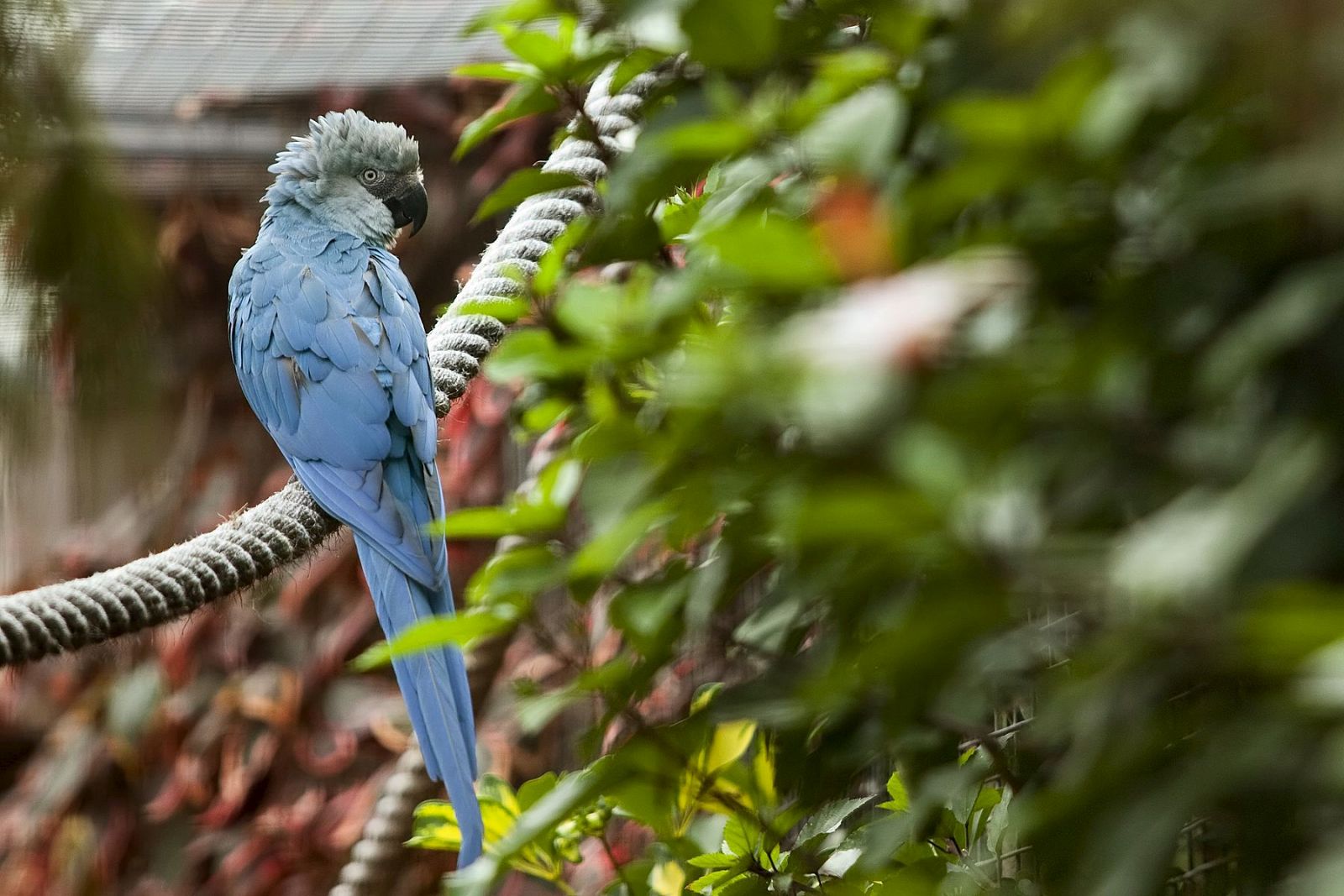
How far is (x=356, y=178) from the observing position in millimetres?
1768

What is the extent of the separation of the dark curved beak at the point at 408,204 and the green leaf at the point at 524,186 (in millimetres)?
1077

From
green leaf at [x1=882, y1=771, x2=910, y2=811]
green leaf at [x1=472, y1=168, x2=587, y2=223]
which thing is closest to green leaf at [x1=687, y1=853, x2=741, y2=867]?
green leaf at [x1=882, y1=771, x2=910, y2=811]

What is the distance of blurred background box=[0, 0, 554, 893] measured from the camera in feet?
9.02

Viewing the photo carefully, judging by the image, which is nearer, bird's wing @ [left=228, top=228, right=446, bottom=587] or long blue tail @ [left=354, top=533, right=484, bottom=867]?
long blue tail @ [left=354, top=533, right=484, bottom=867]

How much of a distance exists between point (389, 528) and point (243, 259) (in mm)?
466

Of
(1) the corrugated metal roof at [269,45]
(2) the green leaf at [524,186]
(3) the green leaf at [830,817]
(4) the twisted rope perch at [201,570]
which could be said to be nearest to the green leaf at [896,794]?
(3) the green leaf at [830,817]

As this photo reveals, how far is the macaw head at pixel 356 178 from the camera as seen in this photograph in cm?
175

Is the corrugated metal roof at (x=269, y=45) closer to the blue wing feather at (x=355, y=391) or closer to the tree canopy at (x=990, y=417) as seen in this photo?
the blue wing feather at (x=355, y=391)

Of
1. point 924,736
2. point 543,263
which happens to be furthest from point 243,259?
A: point 924,736

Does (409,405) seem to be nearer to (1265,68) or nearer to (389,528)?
(389,528)

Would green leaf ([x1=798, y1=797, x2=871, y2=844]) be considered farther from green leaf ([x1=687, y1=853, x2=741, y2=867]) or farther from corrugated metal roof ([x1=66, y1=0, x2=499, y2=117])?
corrugated metal roof ([x1=66, y1=0, x2=499, y2=117])

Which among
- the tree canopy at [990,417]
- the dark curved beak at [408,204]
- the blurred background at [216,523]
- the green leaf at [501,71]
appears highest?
the green leaf at [501,71]

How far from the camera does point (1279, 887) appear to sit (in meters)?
0.39

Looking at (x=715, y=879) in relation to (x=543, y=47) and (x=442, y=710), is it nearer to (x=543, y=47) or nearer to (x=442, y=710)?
(x=543, y=47)
